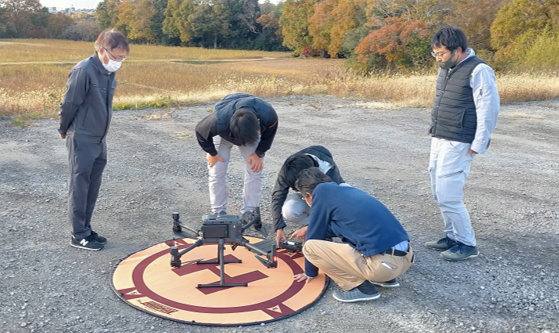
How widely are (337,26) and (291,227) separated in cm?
3495

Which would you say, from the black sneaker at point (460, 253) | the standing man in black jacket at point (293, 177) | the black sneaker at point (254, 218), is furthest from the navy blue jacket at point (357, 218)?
the black sneaker at point (254, 218)

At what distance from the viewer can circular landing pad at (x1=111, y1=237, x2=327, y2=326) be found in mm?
3602

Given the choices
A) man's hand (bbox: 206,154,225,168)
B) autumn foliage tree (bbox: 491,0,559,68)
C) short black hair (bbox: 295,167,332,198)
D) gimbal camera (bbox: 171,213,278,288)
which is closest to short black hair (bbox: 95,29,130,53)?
man's hand (bbox: 206,154,225,168)

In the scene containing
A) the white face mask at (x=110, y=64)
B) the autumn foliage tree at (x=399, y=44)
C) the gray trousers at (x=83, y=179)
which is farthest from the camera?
the autumn foliage tree at (x=399, y=44)

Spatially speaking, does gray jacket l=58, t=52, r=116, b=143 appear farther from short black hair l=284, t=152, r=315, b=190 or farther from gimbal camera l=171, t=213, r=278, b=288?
short black hair l=284, t=152, r=315, b=190

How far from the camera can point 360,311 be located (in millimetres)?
3699

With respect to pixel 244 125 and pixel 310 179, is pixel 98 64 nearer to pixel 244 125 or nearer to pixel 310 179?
pixel 244 125

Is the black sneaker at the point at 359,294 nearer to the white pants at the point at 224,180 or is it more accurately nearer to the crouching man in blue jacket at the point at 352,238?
the crouching man in blue jacket at the point at 352,238

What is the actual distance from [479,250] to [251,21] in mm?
57056

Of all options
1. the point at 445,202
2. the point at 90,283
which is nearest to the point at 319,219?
the point at 445,202

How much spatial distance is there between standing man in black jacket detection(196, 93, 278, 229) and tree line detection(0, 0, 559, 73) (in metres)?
19.8

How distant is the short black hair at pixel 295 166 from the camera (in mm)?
4043

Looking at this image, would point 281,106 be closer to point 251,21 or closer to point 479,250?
point 479,250

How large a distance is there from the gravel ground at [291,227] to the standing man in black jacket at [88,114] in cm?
58
